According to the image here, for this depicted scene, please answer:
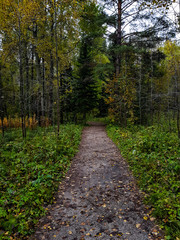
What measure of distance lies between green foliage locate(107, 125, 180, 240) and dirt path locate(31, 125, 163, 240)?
0.27 meters

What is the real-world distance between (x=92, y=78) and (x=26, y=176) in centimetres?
1377

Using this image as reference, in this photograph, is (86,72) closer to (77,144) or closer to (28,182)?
(77,144)

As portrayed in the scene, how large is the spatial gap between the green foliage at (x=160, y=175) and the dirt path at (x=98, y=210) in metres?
0.27

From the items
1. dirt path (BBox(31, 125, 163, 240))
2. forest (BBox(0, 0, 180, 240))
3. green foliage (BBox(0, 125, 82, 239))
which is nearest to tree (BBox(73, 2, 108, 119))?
forest (BBox(0, 0, 180, 240))

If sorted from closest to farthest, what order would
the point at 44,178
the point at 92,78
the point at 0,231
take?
the point at 0,231
the point at 44,178
the point at 92,78

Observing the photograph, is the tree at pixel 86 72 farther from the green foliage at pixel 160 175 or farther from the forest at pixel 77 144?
the green foliage at pixel 160 175

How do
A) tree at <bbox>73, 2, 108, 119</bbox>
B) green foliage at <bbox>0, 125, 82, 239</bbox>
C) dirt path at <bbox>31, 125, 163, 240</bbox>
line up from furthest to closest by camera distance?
tree at <bbox>73, 2, 108, 119</bbox> < green foliage at <bbox>0, 125, 82, 239</bbox> < dirt path at <bbox>31, 125, 163, 240</bbox>

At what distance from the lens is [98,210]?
3891 mm

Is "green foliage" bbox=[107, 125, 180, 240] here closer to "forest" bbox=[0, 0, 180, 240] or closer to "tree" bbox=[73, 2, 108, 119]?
"forest" bbox=[0, 0, 180, 240]

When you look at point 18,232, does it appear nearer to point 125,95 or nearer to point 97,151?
point 97,151

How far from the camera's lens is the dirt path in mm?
3189

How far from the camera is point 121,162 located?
22.8 ft

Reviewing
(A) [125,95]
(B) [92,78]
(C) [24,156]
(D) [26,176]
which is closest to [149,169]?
(D) [26,176]

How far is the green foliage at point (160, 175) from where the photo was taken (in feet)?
11.0
